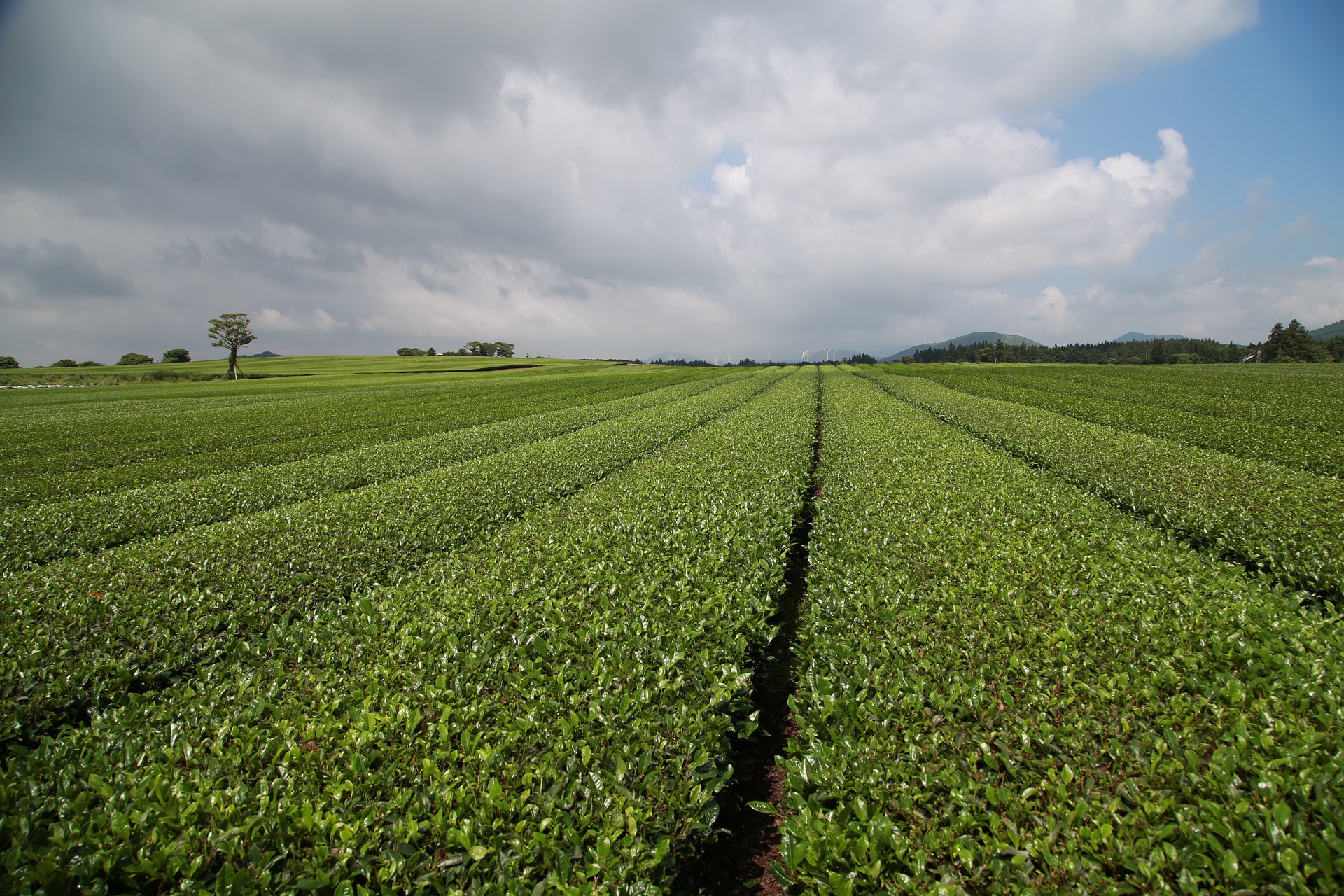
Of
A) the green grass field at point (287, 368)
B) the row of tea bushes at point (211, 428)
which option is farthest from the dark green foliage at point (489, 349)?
the row of tea bushes at point (211, 428)

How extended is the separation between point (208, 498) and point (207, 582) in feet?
22.4

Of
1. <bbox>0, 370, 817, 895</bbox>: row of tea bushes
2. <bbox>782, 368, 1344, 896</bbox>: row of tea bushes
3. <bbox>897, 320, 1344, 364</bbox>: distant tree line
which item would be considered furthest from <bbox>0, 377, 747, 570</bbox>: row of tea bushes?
<bbox>897, 320, 1344, 364</bbox>: distant tree line

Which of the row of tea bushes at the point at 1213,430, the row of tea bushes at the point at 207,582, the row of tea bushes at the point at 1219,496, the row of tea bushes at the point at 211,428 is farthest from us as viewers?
the row of tea bushes at the point at 211,428

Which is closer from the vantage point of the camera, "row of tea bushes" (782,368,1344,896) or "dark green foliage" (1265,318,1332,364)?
"row of tea bushes" (782,368,1344,896)

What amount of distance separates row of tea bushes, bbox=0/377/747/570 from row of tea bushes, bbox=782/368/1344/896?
13442mm

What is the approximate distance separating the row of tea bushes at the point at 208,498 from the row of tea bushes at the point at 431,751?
6976 mm

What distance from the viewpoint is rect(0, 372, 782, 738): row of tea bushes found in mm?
5586

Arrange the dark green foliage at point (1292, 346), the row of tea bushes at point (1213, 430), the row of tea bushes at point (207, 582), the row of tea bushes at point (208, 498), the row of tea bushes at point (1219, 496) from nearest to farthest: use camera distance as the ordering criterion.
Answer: the row of tea bushes at point (207, 582)
the row of tea bushes at point (1219, 496)
the row of tea bushes at point (208, 498)
the row of tea bushes at point (1213, 430)
the dark green foliage at point (1292, 346)

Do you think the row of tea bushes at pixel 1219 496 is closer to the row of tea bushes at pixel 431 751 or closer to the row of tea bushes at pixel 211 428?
the row of tea bushes at pixel 431 751

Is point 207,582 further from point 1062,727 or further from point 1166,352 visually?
point 1166,352

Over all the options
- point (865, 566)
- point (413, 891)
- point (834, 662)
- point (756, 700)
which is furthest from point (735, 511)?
point (413, 891)

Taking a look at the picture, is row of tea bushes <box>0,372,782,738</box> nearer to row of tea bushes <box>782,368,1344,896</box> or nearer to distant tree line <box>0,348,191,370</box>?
row of tea bushes <box>782,368,1344,896</box>

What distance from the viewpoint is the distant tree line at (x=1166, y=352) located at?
96812mm

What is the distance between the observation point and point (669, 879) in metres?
3.21
